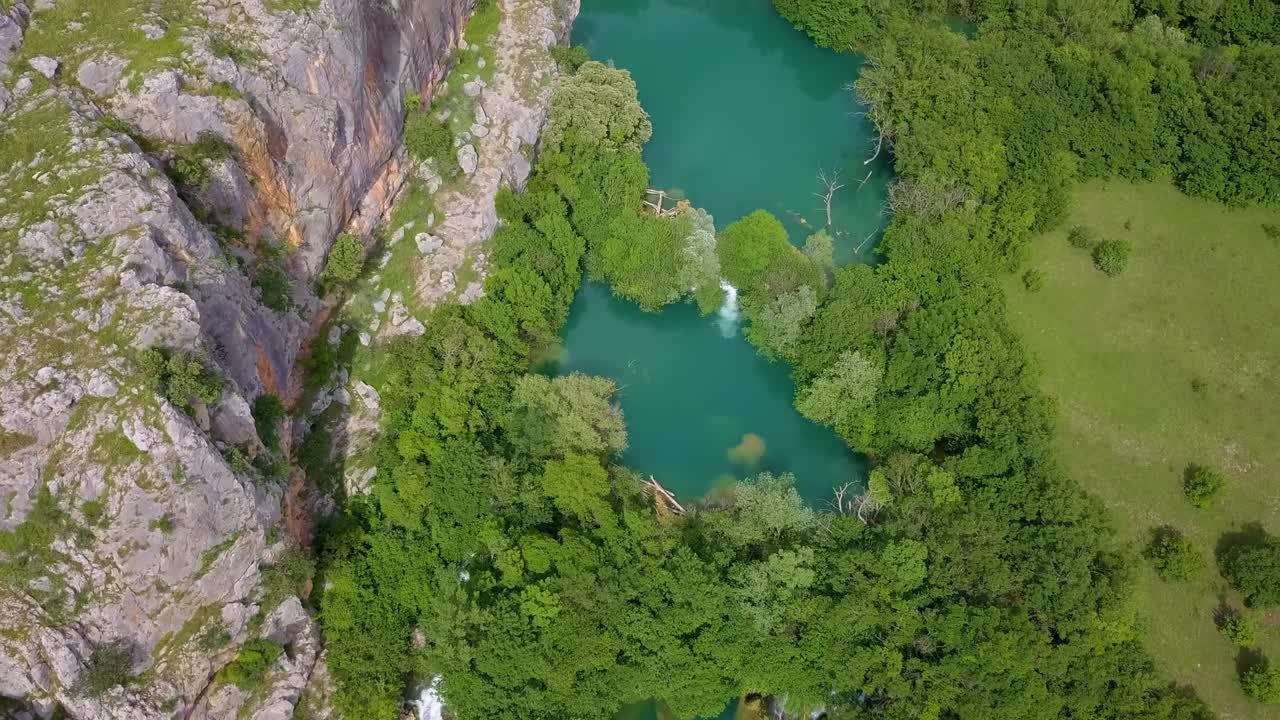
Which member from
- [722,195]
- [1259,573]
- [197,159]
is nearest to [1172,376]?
[1259,573]

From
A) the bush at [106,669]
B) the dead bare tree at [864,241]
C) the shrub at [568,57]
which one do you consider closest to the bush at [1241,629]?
the dead bare tree at [864,241]

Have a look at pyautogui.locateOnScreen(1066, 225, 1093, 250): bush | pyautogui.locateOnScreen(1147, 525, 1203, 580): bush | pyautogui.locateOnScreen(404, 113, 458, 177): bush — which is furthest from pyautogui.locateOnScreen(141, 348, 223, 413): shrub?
pyautogui.locateOnScreen(1066, 225, 1093, 250): bush

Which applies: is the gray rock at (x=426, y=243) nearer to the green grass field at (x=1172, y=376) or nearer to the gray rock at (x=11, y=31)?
the gray rock at (x=11, y=31)

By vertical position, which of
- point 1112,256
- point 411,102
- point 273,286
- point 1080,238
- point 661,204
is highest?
point 1112,256

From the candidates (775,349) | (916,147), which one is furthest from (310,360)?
→ (916,147)

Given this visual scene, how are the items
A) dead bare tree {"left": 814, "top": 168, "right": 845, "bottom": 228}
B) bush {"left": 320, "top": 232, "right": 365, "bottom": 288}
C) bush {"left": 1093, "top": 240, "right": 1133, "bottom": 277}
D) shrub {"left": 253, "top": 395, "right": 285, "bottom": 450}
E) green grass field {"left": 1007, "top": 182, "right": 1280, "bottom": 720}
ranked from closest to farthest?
shrub {"left": 253, "top": 395, "right": 285, "bottom": 450}, green grass field {"left": 1007, "top": 182, "right": 1280, "bottom": 720}, bush {"left": 320, "top": 232, "right": 365, "bottom": 288}, bush {"left": 1093, "top": 240, "right": 1133, "bottom": 277}, dead bare tree {"left": 814, "top": 168, "right": 845, "bottom": 228}

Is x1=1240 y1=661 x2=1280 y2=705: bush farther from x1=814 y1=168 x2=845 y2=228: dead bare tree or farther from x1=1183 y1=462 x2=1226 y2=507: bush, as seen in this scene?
x1=814 y1=168 x2=845 y2=228: dead bare tree

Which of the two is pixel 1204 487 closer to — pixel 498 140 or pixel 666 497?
pixel 666 497
